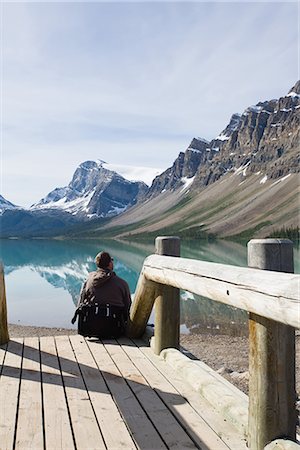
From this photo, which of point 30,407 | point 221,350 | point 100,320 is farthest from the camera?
point 221,350

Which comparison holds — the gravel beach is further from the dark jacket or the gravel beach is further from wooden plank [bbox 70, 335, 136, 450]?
wooden plank [bbox 70, 335, 136, 450]

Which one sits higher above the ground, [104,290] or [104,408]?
[104,290]

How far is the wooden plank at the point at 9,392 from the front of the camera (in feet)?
12.5

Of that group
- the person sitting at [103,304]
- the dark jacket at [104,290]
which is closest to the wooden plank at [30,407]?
the person sitting at [103,304]

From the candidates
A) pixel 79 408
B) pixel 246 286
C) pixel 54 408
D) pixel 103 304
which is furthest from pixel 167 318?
pixel 246 286

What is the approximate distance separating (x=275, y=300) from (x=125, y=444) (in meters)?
1.64

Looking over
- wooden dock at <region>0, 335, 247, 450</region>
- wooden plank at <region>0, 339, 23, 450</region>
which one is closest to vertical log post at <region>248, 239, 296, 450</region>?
wooden dock at <region>0, 335, 247, 450</region>

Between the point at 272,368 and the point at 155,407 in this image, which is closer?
the point at 272,368

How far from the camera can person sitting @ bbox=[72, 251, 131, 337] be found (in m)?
7.20

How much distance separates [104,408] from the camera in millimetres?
4391

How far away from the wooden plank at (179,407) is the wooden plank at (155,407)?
0.13ft

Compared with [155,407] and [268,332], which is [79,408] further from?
[268,332]

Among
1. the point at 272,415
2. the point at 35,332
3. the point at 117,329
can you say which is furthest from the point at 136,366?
the point at 35,332

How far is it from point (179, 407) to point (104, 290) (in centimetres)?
302
